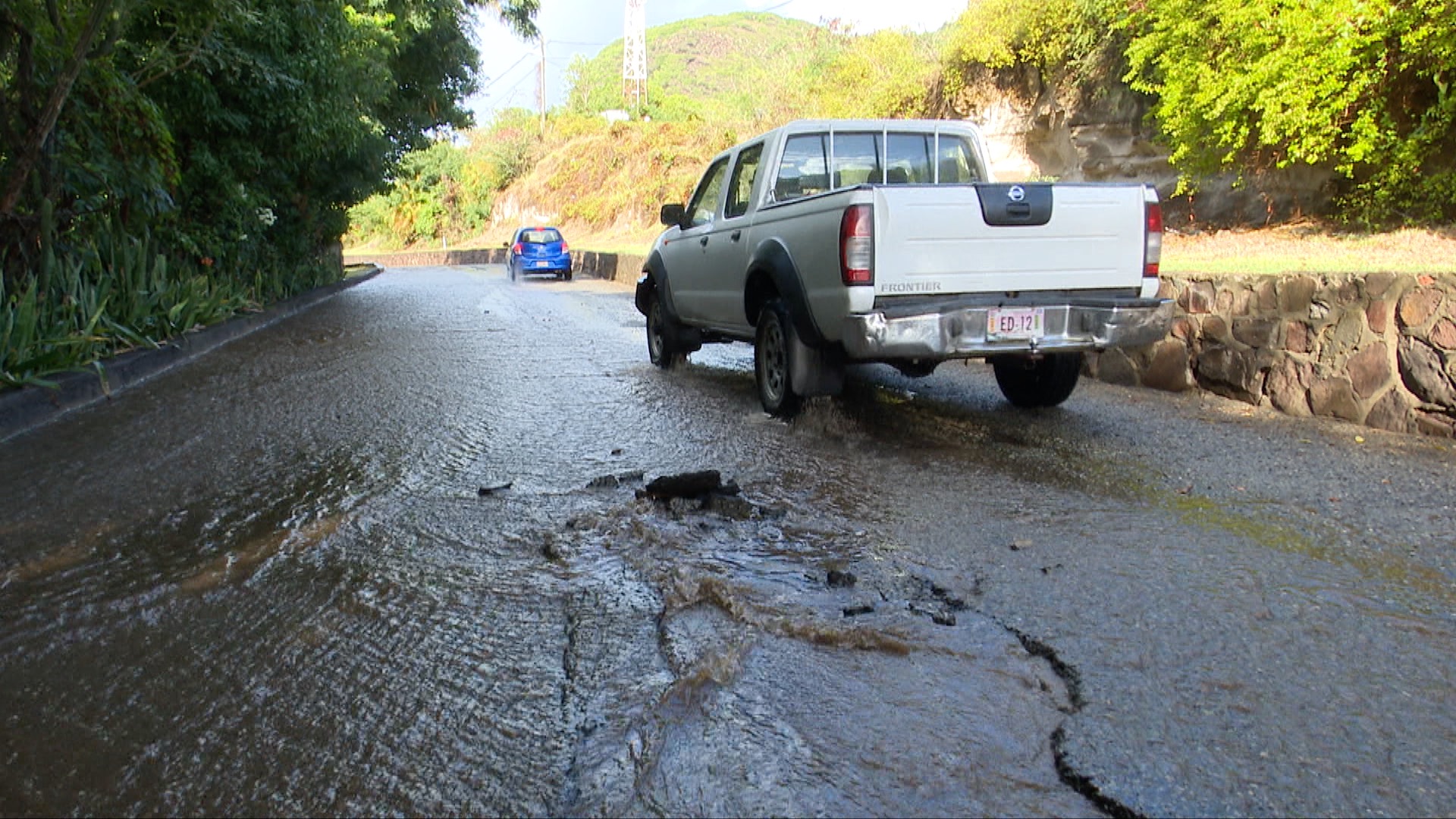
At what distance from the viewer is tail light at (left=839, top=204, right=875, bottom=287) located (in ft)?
18.6

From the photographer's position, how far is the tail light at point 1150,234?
6123mm

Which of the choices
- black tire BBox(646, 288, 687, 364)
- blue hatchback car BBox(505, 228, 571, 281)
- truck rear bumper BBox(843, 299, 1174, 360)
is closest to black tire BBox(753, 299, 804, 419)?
truck rear bumper BBox(843, 299, 1174, 360)

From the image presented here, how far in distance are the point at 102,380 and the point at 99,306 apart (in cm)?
156

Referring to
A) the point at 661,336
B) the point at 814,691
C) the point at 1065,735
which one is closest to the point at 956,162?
the point at 661,336

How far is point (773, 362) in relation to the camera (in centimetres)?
698

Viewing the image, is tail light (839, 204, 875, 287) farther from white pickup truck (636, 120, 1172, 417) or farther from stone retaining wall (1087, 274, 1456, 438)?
stone retaining wall (1087, 274, 1456, 438)

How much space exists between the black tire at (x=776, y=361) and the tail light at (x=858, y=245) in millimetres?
853

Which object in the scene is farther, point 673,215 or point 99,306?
point 99,306

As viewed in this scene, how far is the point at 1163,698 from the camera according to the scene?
2.72m

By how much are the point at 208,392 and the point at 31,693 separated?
5.97m

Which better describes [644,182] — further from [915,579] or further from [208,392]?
[915,579]

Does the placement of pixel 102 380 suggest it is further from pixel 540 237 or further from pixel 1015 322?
pixel 540 237

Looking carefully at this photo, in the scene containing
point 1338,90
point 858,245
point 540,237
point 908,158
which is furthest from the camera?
point 540,237

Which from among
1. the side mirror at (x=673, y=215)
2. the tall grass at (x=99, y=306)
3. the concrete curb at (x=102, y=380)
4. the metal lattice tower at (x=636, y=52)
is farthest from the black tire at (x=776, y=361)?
the metal lattice tower at (x=636, y=52)
